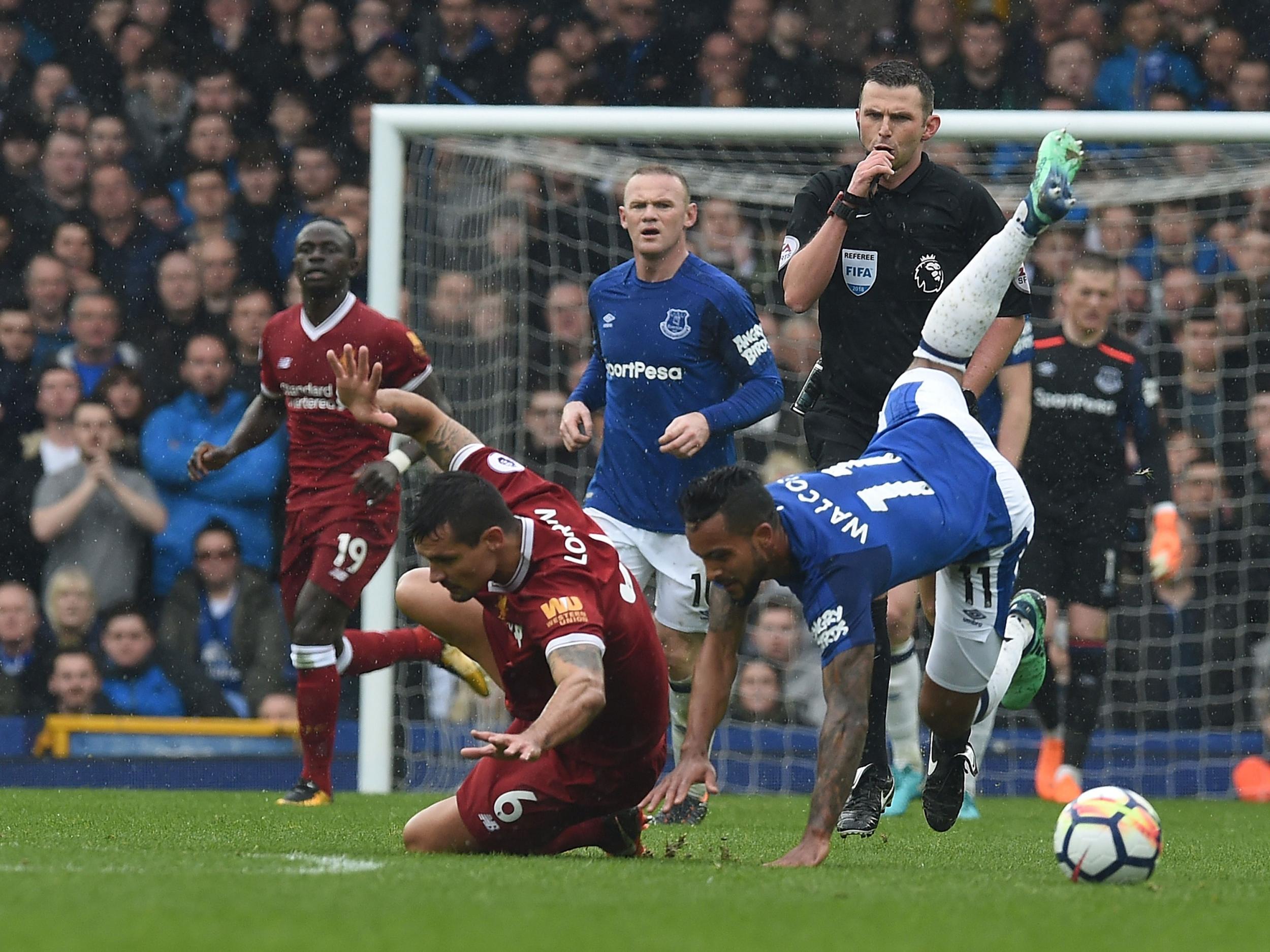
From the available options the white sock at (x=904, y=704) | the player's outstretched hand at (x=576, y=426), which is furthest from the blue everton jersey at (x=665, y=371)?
the white sock at (x=904, y=704)

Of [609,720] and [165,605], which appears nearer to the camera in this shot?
[609,720]

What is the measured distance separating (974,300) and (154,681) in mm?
6035

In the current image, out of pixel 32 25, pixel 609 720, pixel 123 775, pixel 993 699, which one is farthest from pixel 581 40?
pixel 609 720

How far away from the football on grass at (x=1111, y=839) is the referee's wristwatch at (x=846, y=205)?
6.82 feet

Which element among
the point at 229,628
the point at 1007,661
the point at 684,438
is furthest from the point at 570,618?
the point at 229,628

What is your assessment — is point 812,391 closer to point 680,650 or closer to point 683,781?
point 680,650

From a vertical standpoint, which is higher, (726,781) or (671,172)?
(671,172)

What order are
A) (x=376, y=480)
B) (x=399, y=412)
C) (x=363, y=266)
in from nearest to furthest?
(x=399, y=412) < (x=376, y=480) < (x=363, y=266)

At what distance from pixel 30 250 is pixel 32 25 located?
1812 mm

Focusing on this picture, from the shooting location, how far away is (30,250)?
11258mm

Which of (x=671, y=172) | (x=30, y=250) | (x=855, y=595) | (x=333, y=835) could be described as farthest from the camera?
(x=30, y=250)

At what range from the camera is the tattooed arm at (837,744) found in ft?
15.2

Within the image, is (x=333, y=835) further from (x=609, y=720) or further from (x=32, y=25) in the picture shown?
(x=32, y=25)

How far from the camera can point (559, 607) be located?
4.57 metres
